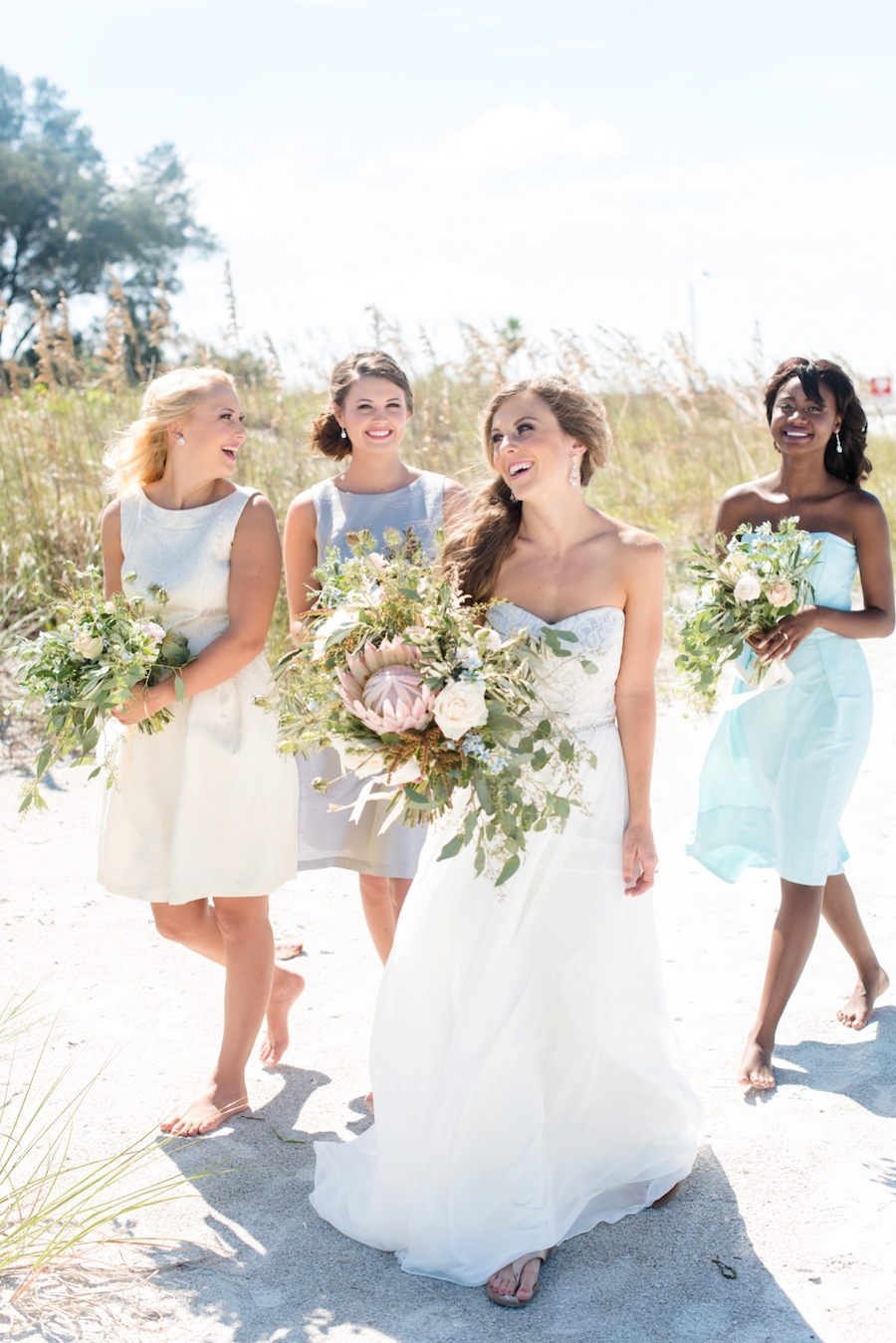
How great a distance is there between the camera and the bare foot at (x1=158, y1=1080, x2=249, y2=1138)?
3.45 m

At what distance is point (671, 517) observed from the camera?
10.4 meters

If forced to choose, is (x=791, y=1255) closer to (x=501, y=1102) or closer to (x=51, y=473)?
(x=501, y=1102)

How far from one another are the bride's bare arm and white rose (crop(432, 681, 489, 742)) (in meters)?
0.75

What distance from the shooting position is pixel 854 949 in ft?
13.2

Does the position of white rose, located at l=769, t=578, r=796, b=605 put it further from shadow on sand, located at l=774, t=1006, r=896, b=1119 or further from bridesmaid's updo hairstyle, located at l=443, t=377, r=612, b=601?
shadow on sand, located at l=774, t=1006, r=896, b=1119

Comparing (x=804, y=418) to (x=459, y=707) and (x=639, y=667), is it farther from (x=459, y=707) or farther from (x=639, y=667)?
(x=459, y=707)

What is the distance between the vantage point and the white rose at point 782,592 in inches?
138

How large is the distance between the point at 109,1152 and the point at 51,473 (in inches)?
226

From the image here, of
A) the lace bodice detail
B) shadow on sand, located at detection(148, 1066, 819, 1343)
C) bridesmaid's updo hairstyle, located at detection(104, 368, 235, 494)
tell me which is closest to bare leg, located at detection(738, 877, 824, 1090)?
shadow on sand, located at detection(148, 1066, 819, 1343)

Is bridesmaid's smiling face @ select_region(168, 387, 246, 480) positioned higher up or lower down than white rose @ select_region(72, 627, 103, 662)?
higher up

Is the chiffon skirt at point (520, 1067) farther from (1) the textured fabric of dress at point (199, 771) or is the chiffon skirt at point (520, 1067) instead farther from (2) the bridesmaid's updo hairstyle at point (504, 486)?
(1) the textured fabric of dress at point (199, 771)

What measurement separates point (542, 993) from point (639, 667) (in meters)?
0.90

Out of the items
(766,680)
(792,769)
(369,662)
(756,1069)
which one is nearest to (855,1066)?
(756,1069)

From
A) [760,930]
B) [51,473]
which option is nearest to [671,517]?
[51,473]
